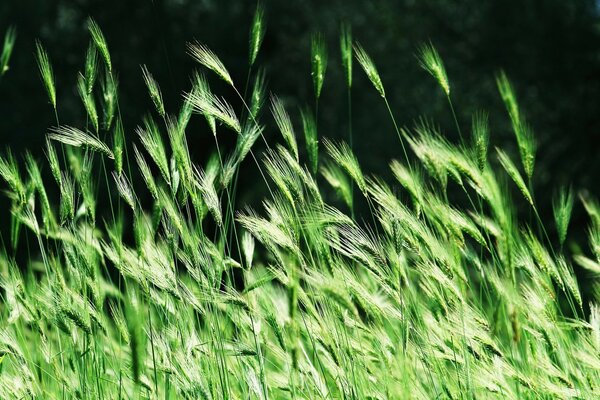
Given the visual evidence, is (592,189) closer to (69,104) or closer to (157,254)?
(69,104)

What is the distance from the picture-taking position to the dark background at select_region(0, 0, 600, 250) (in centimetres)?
741

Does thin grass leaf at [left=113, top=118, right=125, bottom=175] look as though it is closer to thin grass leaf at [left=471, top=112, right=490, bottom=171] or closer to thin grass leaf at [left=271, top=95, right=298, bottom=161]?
thin grass leaf at [left=271, top=95, right=298, bottom=161]

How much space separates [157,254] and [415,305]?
1.63 feet

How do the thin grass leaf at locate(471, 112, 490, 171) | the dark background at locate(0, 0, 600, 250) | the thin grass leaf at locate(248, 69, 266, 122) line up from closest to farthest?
the thin grass leaf at locate(471, 112, 490, 171)
the thin grass leaf at locate(248, 69, 266, 122)
the dark background at locate(0, 0, 600, 250)

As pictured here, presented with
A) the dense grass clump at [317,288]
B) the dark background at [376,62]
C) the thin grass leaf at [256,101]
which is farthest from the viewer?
the dark background at [376,62]

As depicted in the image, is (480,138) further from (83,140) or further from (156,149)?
(83,140)

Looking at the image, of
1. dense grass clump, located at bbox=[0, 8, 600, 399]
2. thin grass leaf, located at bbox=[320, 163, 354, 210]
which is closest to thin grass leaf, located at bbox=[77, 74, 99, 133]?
dense grass clump, located at bbox=[0, 8, 600, 399]

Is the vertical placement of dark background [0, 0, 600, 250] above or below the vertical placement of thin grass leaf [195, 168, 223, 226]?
above

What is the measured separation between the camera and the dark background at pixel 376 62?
7410 millimetres

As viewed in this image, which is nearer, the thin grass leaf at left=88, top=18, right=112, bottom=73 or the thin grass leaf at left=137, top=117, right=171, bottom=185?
the thin grass leaf at left=137, top=117, right=171, bottom=185

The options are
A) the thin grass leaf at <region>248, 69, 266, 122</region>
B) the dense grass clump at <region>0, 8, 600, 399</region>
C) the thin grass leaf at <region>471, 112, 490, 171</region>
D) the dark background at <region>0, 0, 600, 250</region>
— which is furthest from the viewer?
the dark background at <region>0, 0, 600, 250</region>

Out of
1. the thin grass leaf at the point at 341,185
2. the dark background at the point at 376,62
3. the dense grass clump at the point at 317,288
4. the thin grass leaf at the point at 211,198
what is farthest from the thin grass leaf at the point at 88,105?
the dark background at the point at 376,62

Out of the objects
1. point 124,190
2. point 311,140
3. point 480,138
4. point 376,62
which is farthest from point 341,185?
point 376,62

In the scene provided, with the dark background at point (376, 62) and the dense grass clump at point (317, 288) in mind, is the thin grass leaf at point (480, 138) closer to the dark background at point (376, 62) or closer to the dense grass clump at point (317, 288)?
the dense grass clump at point (317, 288)
